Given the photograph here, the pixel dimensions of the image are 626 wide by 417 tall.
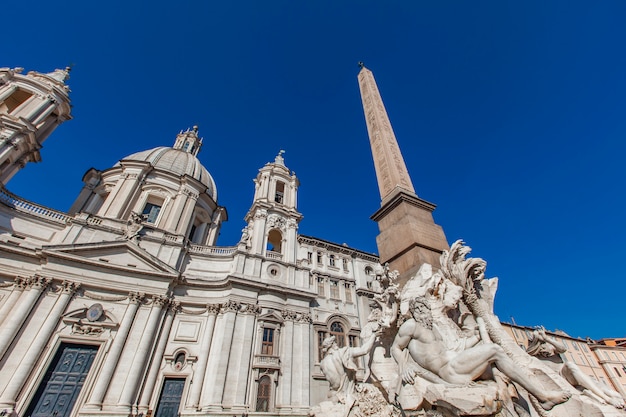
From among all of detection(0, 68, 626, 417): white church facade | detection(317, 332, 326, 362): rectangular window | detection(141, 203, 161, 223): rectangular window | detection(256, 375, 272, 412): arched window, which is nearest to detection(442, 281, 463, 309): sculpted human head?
detection(0, 68, 626, 417): white church facade

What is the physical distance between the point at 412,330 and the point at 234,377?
15134 millimetres

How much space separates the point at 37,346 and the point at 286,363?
12.9 meters

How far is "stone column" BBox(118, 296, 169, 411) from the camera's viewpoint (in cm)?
1450

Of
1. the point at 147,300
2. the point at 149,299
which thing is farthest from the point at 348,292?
the point at 147,300

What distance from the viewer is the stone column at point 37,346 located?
12602 millimetres

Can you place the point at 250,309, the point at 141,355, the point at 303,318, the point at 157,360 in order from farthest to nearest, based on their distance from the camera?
1. the point at 303,318
2. the point at 250,309
3. the point at 157,360
4. the point at 141,355

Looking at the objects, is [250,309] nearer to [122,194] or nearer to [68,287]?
[68,287]

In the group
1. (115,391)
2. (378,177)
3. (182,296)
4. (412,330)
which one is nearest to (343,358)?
(412,330)

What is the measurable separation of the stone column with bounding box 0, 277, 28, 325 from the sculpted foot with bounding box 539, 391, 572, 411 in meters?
21.5

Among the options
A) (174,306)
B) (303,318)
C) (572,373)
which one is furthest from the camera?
(303,318)

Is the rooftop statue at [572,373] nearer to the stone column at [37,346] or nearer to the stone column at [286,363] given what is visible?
the stone column at [286,363]

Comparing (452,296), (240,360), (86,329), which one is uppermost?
(86,329)

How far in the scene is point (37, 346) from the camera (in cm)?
1405

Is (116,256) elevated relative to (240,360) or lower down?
elevated
